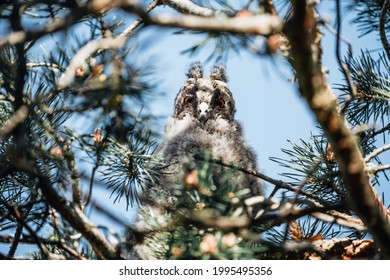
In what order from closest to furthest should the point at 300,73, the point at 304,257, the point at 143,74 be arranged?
the point at 300,73
the point at 143,74
the point at 304,257

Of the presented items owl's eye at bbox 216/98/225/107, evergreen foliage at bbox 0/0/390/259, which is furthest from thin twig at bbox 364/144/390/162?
owl's eye at bbox 216/98/225/107

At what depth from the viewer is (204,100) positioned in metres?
2.54

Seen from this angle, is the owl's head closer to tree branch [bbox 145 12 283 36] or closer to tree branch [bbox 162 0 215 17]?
tree branch [bbox 162 0 215 17]

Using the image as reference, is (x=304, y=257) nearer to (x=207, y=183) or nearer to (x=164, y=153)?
(x=207, y=183)

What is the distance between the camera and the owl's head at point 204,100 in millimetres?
2492

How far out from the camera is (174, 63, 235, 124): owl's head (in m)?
2.49

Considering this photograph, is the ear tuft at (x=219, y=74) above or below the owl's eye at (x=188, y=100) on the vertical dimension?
above

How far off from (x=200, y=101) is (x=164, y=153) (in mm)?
519

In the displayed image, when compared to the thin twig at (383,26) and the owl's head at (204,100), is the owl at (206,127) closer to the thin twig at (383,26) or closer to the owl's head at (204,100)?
the owl's head at (204,100)

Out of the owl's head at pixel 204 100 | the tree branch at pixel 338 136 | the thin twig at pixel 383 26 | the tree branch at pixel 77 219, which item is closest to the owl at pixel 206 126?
the owl's head at pixel 204 100

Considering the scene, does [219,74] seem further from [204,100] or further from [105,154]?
[105,154]

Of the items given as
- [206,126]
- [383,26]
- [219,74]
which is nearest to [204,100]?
[206,126]
